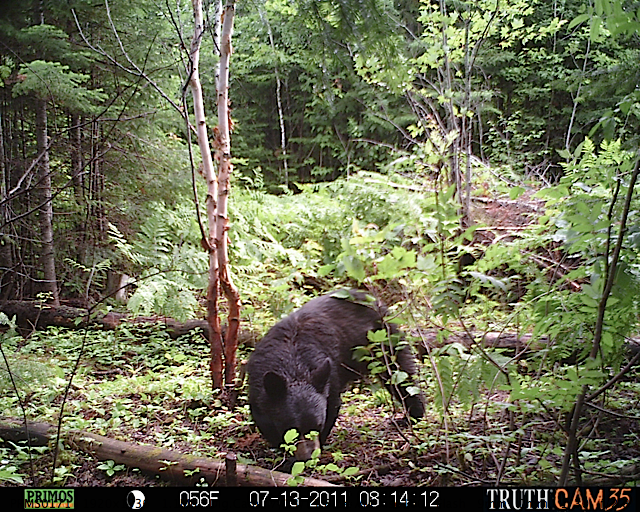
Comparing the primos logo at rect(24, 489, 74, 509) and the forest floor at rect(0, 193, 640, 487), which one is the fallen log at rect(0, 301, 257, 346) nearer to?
the forest floor at rect(0, 193, 640, 487)

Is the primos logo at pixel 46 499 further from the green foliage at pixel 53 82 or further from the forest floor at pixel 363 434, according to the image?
the green foliage at pixel 53 82

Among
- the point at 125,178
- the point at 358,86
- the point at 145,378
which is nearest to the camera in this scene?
the point at 145,378

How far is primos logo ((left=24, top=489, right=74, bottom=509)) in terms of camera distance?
1986 mm

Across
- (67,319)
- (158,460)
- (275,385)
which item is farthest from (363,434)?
(67,319)

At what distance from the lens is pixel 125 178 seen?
5301mm

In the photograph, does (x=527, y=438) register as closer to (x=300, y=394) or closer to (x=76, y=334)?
(x=300, y=394)

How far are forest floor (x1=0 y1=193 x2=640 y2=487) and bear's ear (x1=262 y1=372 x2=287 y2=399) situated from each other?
315 millimetres

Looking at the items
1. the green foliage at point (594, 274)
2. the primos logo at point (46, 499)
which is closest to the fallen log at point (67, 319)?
the primos logo at point (46, 499)

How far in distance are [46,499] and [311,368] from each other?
1.32m

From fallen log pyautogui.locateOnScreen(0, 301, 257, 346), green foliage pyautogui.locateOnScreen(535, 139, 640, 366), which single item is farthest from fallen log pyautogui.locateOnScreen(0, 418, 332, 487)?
fallen log pyautogui.locateOnScreen(0, 301, 257, 346)

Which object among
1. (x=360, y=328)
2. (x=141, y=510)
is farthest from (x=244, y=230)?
(x=141, y=510)

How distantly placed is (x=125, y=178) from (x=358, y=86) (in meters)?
2.54

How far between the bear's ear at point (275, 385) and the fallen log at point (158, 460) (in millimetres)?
440

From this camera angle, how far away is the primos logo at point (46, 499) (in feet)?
6.52
